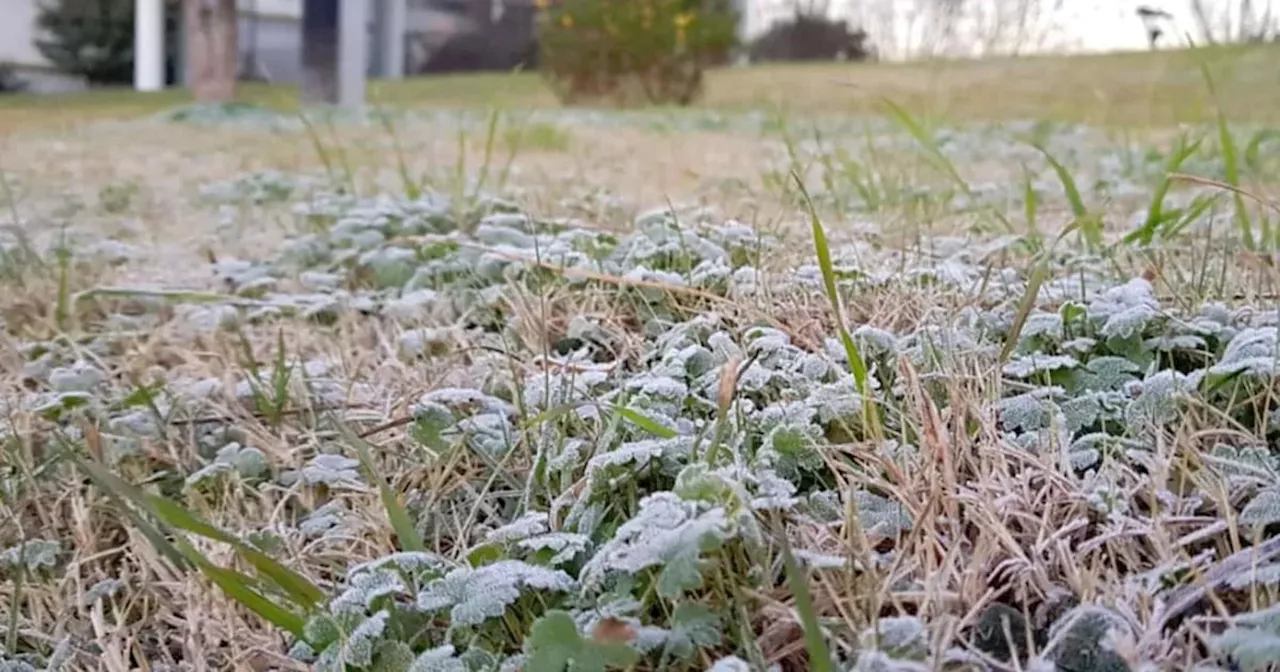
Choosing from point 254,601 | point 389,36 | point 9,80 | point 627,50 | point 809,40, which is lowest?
point 254,601

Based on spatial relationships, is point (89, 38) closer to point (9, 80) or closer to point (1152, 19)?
point (9, 80)

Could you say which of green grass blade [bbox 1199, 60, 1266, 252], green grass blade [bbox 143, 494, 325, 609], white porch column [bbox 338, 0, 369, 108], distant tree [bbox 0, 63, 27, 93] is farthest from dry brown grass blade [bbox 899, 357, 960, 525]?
distant tree [bbox 0, 63, 27, 93]

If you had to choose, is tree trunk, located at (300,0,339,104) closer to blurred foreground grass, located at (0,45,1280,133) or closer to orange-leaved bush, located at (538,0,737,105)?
blurred foreground grass, located at (0,45,1280,133)

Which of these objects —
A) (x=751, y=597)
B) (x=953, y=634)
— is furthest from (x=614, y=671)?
(x=953, y=634)

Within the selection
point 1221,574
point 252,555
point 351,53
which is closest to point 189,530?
point 252,555

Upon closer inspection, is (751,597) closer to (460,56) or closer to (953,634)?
(953,634)

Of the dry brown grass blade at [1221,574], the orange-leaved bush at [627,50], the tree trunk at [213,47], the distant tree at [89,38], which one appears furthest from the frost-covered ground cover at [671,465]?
the distant tree at [89,38]
